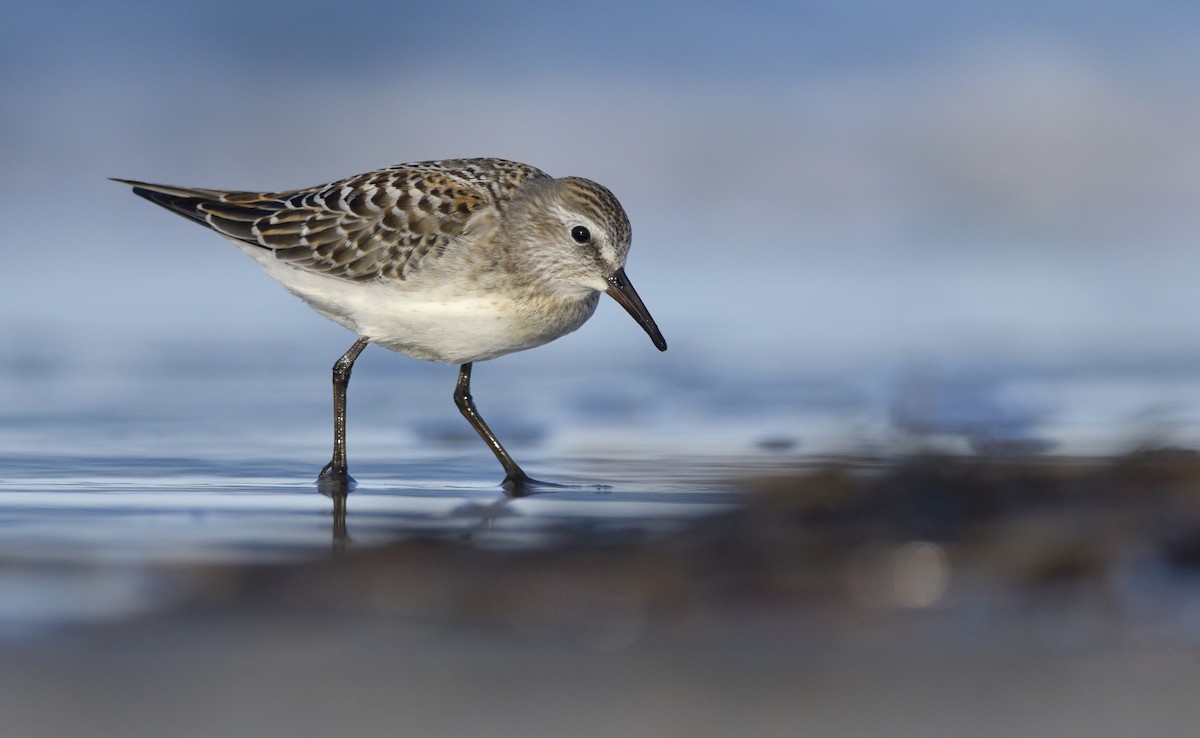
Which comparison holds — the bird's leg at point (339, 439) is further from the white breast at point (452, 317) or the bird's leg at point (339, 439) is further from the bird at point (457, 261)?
the white breast at point (452, 317)

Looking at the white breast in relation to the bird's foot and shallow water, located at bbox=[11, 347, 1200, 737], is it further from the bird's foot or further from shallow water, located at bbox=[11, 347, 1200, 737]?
the bird's foot

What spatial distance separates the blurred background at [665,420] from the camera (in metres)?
2.58

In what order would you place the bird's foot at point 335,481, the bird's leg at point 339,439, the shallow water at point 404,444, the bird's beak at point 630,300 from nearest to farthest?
the shallow water at point 404,444
the bird's foot at point 335,481
the bird's leg at point 339,439
the bird's beak at point 630,300

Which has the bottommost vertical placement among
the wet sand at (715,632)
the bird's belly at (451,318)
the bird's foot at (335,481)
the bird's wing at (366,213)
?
the wet sand at (715,632)

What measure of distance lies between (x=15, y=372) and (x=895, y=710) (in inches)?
221

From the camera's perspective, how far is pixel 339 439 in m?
5.34

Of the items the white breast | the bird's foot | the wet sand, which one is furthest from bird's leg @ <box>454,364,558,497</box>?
the wet sand

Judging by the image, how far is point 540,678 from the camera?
257cm

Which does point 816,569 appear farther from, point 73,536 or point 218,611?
point 73,536

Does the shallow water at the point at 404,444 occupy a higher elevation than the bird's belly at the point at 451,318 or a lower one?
lower

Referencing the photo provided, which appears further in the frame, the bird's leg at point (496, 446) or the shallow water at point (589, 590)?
the bird's leg at point (496, 446)

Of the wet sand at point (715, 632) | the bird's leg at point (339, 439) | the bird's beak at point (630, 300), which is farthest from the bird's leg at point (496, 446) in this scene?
the wet sand at point (715, 632)

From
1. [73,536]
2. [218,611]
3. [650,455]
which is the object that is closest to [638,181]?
[650,455]

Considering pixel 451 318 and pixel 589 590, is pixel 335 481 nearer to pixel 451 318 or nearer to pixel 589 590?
pixel 451 318
